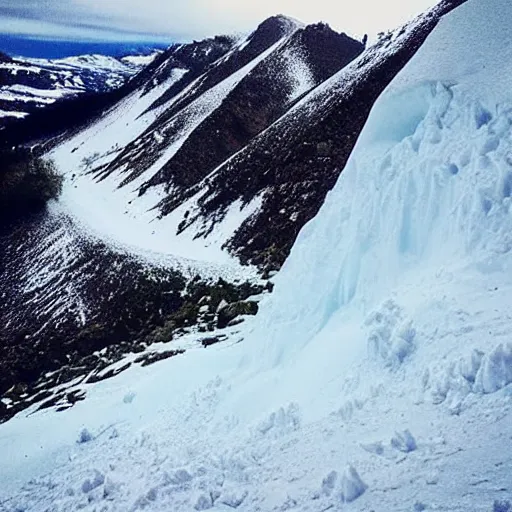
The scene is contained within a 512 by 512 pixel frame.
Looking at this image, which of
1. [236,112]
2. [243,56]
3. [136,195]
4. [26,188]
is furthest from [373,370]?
[243,56]

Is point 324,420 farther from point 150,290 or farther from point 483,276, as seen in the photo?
point 150,290

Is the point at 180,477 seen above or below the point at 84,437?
above

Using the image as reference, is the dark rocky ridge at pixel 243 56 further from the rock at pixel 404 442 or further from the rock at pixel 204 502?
the rock at pixel 404 442

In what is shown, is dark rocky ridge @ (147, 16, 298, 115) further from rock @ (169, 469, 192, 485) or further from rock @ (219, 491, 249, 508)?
rock @ (219, 491, 249, 508)

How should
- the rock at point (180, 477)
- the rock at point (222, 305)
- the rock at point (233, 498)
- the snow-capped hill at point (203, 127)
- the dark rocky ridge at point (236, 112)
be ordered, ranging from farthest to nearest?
the dark rocky ridge at point (236, 112)
the snow-capped hill at point (203, 127)
the rock at point (222, 305)
the rock at point (180, 477)
the rock at point (233, 498)

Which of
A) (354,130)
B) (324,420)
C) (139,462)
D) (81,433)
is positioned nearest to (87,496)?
(139,462)

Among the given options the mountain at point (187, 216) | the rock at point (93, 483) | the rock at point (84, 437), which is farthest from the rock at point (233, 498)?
the mountain at point (187, 216)

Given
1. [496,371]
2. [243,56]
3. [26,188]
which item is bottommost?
[26,188]

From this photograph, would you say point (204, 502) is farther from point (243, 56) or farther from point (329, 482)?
point (243, 56)
